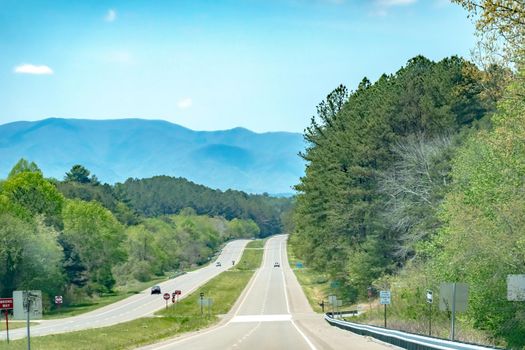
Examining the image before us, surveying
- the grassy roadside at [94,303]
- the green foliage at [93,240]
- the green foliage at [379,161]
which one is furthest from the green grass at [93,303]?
the green foliage at [379,161]

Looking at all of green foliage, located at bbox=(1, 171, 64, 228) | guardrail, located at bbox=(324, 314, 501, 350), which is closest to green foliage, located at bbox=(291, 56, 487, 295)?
guardrail, located at bbox=(324, 314, 501, 350)

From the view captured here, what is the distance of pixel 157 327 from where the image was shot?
199 feet

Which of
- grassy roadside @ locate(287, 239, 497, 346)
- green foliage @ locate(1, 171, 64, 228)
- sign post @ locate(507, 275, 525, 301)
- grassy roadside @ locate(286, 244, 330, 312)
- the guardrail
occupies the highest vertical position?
green foliage @ locate(1, 171, 64, 228)

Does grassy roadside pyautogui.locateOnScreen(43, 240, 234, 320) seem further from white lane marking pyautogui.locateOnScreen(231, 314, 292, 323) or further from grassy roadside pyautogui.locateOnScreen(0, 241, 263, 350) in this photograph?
white lane marking pyautogui.locateOnScreen(231, 314, 292, 323)

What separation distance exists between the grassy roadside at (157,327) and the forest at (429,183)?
14.0m

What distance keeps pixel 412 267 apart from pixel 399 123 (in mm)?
13552

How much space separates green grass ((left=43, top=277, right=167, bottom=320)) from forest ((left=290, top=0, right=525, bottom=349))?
26.2 meters

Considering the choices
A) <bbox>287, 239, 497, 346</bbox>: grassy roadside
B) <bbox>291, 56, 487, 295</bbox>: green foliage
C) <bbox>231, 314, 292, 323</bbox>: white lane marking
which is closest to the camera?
<bbox>287, 239, 497, 346</bbox>: grassy roadside

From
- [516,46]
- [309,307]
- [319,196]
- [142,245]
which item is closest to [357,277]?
[319,196]

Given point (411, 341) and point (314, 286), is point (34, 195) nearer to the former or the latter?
point (314, 286)

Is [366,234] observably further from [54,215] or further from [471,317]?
[54,215]

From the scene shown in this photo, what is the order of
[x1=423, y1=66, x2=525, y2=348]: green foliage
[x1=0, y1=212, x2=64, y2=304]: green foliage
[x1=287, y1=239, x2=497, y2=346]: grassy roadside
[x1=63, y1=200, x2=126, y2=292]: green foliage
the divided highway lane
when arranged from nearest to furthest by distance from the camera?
1. [x1=423, y1=66, x2=525, y2=348]: green foliage
2. [x1=287, y1=239, x2=497, y2=346]: grassy roadside
3. the divided highway lane
4. [x1=0, y1=212, x2=64, y2=304]: green foliage
5. [x1=63, y1=200, x2=126, y2=292]: green foliage

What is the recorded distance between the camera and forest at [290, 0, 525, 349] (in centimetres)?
2494

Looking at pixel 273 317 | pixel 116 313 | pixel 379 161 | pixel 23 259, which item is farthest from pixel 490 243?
pixel 23 259
